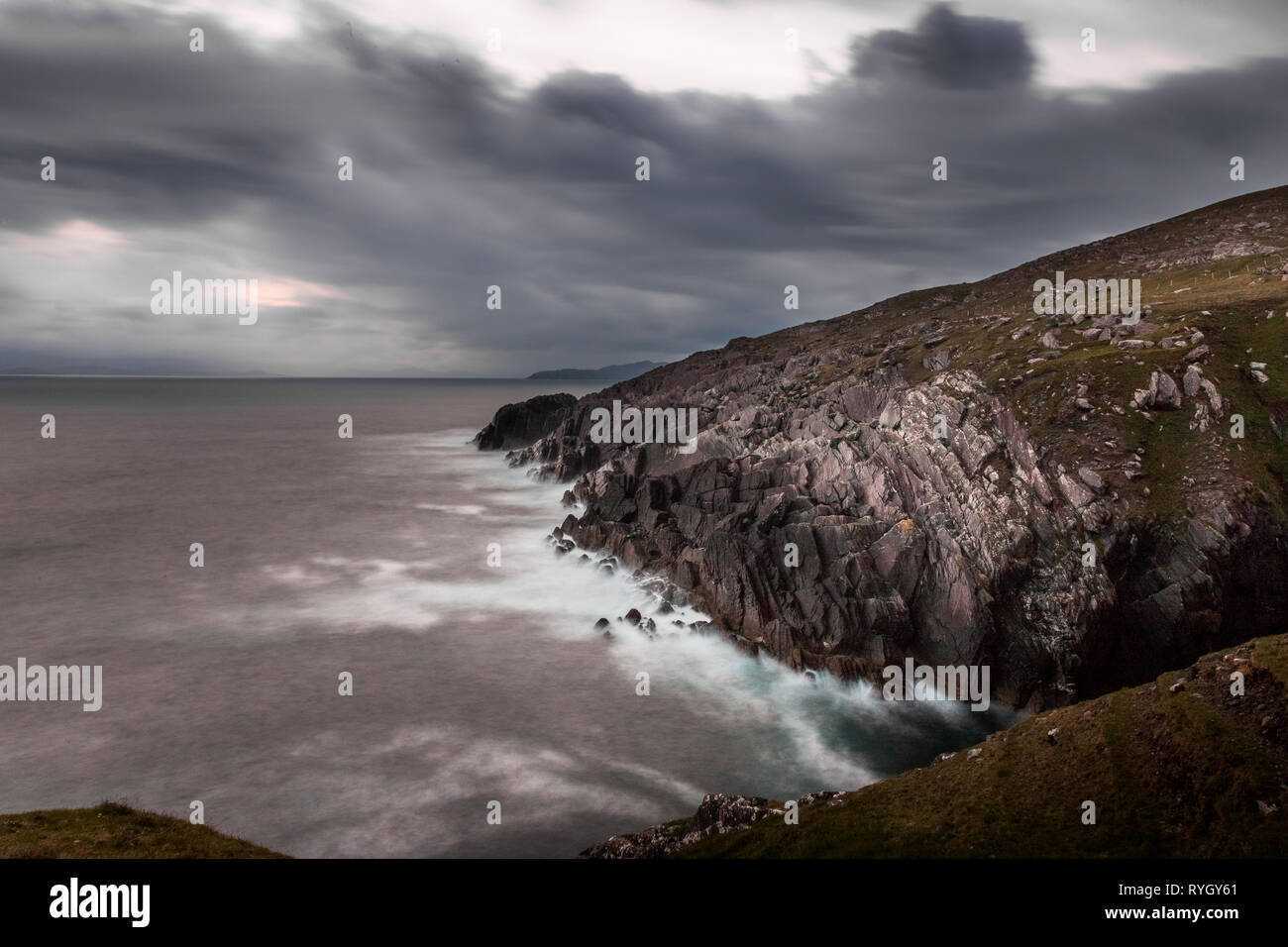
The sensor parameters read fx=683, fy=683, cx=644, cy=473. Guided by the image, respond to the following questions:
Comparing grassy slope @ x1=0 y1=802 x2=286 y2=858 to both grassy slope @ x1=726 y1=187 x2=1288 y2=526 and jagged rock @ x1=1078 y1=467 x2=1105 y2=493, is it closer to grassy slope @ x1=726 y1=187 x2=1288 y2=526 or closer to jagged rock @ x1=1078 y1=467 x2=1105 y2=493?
jagged rock @ x1=1078 y1=467 x2=1105 y2=493

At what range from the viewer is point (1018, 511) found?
5556cm

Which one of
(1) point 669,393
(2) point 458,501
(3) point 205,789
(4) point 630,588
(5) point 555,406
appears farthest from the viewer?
(5) point 555,406

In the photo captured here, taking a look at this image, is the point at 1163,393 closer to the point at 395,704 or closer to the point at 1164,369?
the point at 1164,369

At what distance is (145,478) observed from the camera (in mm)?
122812

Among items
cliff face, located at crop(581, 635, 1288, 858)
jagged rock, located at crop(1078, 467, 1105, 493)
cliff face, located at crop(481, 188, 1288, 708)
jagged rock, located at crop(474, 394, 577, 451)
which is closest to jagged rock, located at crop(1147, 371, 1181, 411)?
cliff face, located at crop(481, 188, 1288, 708)

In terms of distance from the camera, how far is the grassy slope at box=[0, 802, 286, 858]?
23625 mm

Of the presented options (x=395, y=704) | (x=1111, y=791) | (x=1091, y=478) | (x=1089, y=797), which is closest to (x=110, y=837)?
(x=395, y=704)

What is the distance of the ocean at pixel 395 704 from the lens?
118 feet

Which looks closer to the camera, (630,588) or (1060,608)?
(1060,608)

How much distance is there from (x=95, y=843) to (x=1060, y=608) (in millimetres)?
56213

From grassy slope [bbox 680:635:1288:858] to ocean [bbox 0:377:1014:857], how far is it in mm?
9371

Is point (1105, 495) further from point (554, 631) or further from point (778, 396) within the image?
point (778, 396)

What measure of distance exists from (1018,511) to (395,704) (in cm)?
4971
